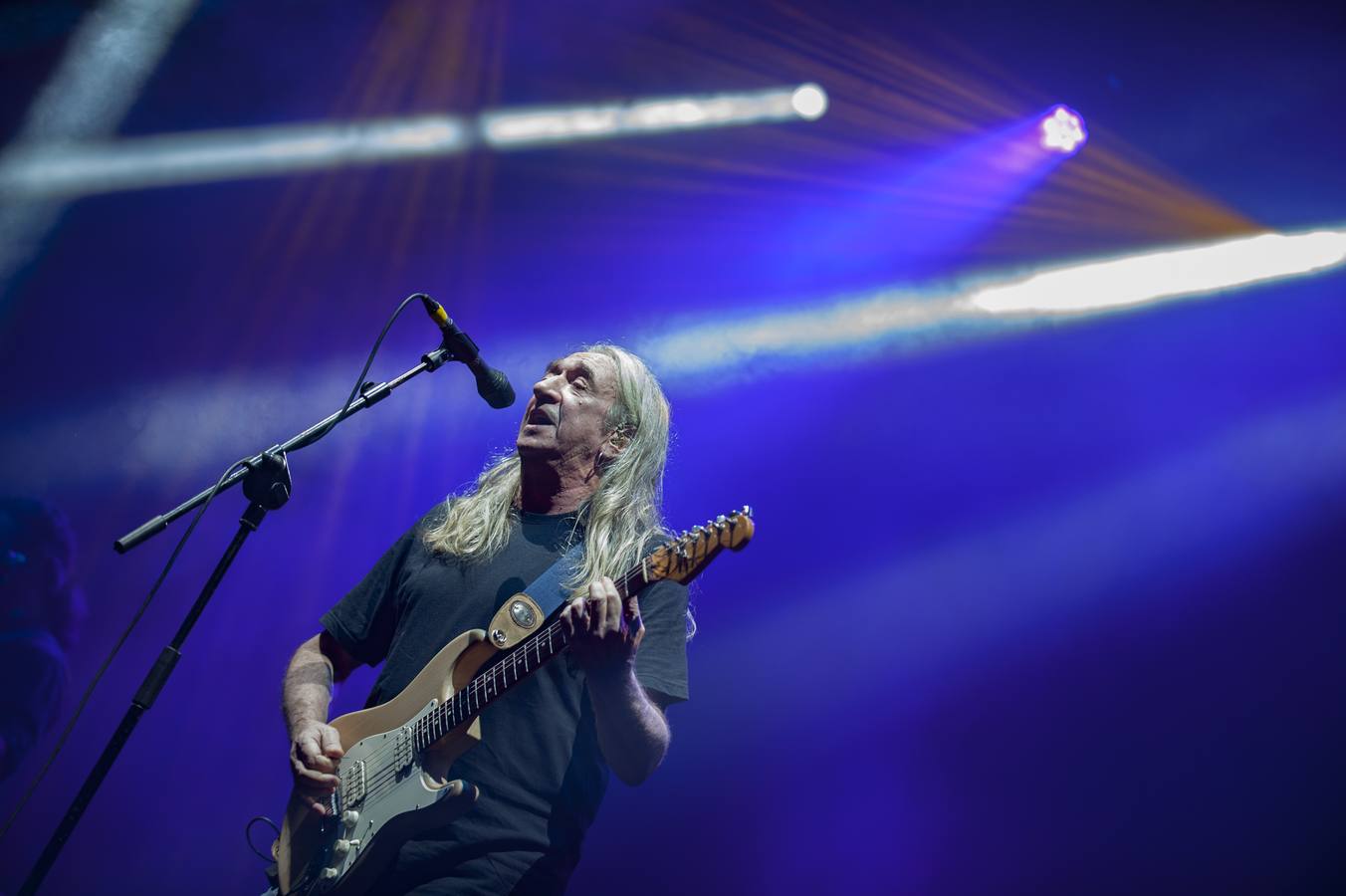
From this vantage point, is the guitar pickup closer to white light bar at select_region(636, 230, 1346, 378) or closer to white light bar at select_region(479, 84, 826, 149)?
white light bar at select_region(636, 230, 1346, 378)

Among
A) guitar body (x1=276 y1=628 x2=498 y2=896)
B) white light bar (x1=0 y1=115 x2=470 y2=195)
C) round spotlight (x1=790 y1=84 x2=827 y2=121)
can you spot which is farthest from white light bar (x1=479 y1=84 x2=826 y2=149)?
guitar body (x1=276 y1=628 x2=498 y2=896)

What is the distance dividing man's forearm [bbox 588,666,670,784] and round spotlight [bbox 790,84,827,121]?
145 inches

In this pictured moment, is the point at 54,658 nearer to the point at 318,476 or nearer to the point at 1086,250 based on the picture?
the point at 318,476

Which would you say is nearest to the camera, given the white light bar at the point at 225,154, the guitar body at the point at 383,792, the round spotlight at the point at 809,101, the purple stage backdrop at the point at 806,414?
the guitar body at the point at 383,792

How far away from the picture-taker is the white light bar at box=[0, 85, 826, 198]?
4.38m

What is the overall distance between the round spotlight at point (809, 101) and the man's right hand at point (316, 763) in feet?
12.7

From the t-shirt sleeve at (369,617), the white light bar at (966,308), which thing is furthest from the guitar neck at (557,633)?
the white light bar at (966,308)

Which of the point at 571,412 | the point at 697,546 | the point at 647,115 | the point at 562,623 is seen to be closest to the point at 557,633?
the point at 562,623

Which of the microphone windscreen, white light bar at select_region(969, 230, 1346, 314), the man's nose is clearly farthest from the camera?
white light bar at select_region(969, 230, 1346, 314)

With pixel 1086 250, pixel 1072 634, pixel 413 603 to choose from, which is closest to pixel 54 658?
pixel 413 603

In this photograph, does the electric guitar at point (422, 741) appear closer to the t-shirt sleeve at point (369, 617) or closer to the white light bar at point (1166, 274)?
the t-shirt sleeve at point (369, 617)

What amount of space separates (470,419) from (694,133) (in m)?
2.02

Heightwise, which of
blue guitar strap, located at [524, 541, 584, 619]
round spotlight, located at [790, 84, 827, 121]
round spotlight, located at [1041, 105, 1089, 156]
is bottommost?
blue guitar strap, located at [524, 541, 584, 619]

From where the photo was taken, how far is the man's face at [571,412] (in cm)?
269
